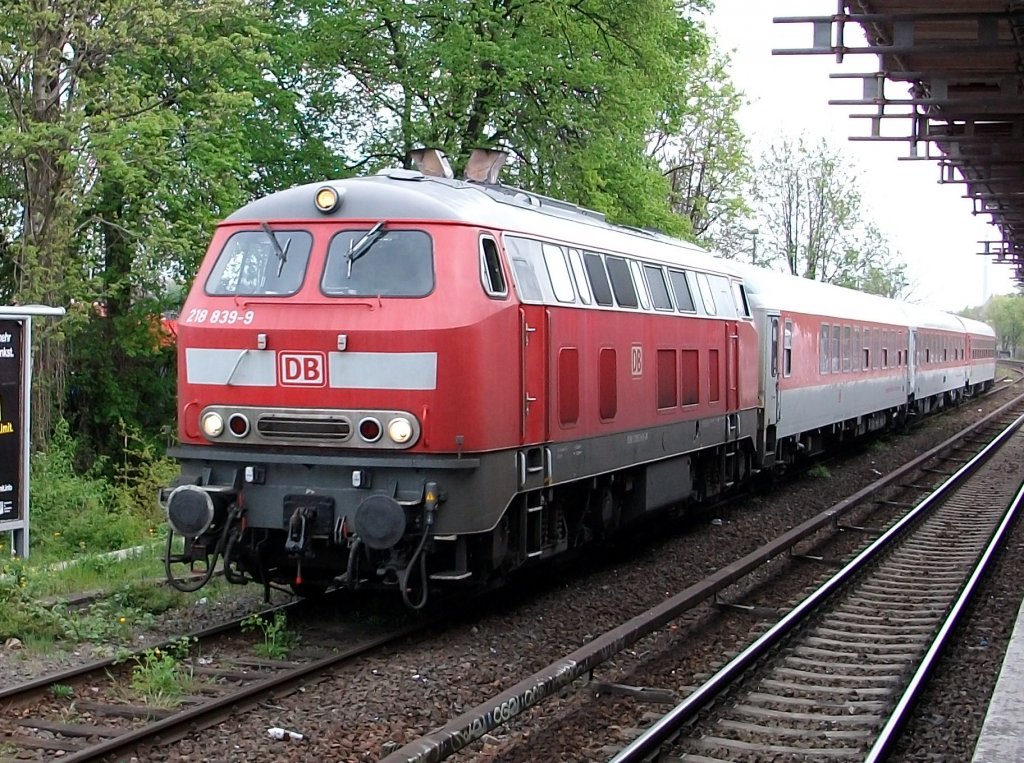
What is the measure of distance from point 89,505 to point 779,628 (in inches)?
305

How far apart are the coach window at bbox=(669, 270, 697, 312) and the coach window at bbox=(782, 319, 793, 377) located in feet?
17.0

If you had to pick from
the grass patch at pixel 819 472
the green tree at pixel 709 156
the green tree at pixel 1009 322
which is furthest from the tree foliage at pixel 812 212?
the green tree at pixel 1009 322

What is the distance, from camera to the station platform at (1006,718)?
638 centimetres

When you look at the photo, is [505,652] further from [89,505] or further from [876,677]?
[89,505]

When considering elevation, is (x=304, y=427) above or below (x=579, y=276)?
below

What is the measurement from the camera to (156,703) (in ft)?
23.9

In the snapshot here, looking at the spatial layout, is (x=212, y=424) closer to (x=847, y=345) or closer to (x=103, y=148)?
(x=103, y=148)

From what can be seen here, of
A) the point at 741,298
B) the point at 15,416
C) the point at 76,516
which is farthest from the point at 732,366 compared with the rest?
the point at 15,416

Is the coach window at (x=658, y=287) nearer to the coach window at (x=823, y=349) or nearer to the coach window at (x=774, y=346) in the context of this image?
the coach window at (x=774, y=346)

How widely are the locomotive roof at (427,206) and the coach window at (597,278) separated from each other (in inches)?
4.7

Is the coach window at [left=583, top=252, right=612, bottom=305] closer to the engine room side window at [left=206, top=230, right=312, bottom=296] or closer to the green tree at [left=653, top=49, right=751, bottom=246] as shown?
the engine room side window at [left=206, top=230, right=312, bottom=296]

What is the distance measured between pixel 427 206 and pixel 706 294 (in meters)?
6.05

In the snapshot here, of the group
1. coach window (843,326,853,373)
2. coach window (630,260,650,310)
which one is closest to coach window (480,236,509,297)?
coach window (630,260,650,310)

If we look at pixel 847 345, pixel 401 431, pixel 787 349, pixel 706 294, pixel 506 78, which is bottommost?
pixel 401 431
